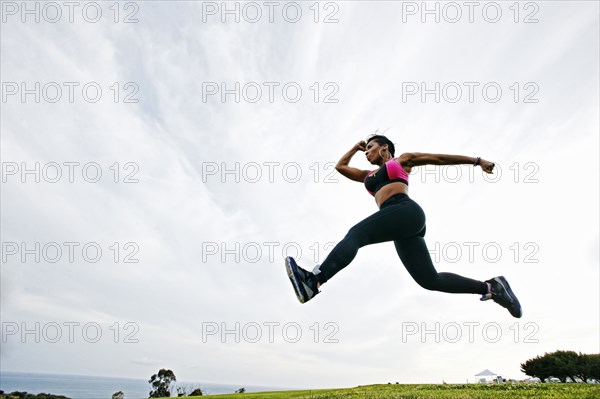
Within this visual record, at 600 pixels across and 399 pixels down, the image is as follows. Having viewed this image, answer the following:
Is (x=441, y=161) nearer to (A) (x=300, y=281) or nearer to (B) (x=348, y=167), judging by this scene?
(B) (x=348, y=167)

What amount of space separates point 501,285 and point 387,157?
205 centimetres

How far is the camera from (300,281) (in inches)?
144

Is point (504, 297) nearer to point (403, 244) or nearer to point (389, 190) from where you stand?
point (403, 244)

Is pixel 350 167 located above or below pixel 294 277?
above

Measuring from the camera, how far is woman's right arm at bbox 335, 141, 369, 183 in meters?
5.12

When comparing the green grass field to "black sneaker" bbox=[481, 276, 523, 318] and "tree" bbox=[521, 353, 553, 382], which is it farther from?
"tree" bbox=[521, 353, 553, 382]

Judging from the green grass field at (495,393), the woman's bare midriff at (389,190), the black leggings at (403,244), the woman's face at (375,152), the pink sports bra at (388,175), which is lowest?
the green grass field at (495,393)

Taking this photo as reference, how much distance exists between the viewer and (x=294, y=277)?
3688 millimetres

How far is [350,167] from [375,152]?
389mm

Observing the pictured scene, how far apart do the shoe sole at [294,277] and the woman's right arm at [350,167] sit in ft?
5.74

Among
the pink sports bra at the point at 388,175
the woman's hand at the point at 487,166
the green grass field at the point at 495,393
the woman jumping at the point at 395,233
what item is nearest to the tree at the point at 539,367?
the green grass field at the point at 495,393

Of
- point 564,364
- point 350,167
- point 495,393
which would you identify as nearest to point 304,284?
point 350,167

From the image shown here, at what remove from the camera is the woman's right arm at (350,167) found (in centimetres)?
512

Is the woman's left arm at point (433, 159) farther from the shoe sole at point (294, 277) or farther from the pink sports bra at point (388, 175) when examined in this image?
the shoe sole at point (294, 277)
